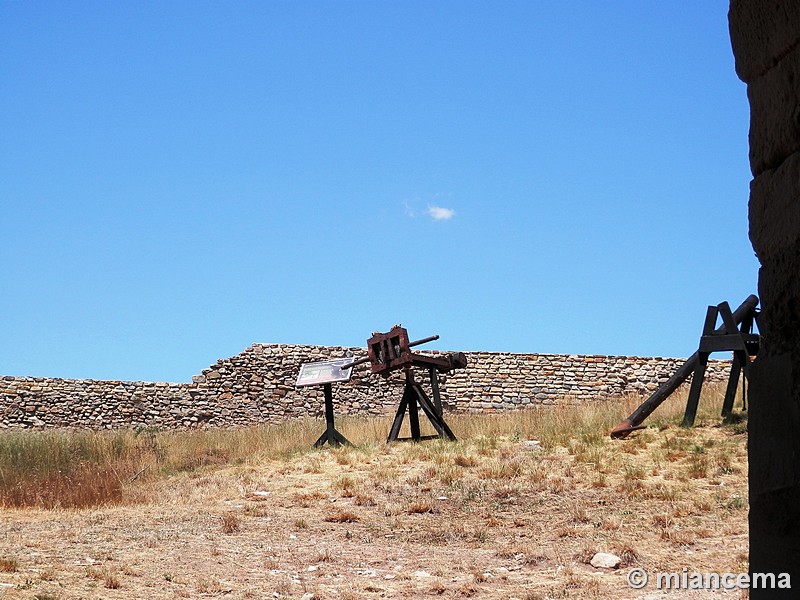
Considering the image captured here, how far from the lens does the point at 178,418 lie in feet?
90.9

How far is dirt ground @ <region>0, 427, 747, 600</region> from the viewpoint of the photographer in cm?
664

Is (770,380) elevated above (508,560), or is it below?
above

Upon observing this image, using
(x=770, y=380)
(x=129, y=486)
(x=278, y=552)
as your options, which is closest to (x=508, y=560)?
(x=278, y=552)

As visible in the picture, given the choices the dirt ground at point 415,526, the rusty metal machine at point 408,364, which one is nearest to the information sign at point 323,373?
the rusty metal machine at point 408,364

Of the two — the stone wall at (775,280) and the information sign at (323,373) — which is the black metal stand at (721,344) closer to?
the information sign at (323,373)

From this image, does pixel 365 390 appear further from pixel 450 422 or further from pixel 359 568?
pixel 359 568

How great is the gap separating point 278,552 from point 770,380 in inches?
234

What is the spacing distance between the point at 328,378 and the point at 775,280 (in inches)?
533

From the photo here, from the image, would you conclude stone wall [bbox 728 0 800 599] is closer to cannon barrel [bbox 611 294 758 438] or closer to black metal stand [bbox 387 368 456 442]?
cannon barrel [bbox 611 294 758 438]

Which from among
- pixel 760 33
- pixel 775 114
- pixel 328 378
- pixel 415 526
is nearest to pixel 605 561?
pixel 415 526

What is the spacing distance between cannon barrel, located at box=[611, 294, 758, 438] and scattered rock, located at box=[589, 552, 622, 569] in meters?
6.49

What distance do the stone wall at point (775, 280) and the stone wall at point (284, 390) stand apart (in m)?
24.1

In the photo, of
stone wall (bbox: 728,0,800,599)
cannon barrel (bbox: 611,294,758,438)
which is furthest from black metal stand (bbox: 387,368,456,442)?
stone wall (bbox: 728,0,800,599)

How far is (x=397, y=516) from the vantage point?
9.85 m
